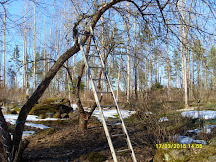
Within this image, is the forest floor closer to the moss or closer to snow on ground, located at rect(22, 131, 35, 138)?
the moss

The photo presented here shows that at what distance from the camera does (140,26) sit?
453cm

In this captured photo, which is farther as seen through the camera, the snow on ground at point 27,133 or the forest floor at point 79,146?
the snow on ground at point 27,133

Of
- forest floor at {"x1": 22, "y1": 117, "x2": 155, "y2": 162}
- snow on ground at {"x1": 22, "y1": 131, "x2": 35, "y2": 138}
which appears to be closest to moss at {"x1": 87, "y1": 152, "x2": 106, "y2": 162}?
forest floor at {"x1": 22, "y1": 117, "x2": 155, "y2": 162}

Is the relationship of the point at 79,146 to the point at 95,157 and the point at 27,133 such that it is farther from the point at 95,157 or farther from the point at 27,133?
the point at 27,133

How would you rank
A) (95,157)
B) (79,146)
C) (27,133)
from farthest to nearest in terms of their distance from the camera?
(27,133)
(79,146)
(95,157)

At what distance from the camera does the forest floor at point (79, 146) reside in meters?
3.98

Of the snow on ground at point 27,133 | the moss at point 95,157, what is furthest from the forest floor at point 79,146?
the snow on ground at point 27,133

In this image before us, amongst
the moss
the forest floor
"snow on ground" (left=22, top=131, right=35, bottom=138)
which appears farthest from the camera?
"snow on ground" (left=22, top=131, right=35, bottom=138)

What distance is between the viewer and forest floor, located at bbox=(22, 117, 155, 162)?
3.98 m

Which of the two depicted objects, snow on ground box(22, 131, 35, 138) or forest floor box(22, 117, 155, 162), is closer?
forest floor box(22, 117, 155, 162)

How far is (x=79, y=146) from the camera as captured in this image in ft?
16.2

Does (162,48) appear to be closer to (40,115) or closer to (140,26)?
(140,26)

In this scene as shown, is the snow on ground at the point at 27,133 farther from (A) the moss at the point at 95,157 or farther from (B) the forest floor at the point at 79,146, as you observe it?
(A) the moss at the point at 95,157

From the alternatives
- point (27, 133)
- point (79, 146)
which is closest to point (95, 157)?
point (79, 146)
